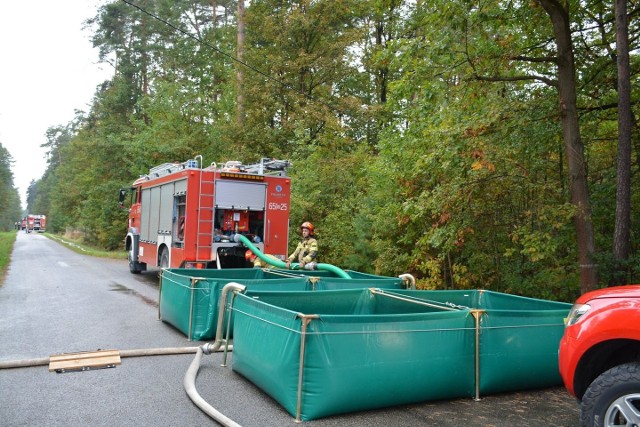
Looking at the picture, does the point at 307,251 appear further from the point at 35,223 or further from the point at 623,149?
the point at 35,223

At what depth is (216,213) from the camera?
43.3 ft

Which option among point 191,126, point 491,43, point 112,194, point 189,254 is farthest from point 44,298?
point 112,194

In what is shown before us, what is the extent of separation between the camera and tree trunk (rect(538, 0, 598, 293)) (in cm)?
830

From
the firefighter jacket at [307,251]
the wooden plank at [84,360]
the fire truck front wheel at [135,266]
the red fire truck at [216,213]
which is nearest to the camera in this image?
the wooden plank at [84,360]

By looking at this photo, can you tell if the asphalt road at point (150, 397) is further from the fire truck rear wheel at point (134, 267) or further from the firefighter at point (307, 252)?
the fire truck rear wheel at point (134, 267)

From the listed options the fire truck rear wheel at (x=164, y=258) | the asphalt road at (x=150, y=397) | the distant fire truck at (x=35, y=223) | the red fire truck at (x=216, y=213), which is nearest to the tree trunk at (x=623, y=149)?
the asphalt road at (x=150, y=397)

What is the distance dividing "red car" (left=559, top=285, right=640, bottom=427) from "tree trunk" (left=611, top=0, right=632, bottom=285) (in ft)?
15.2

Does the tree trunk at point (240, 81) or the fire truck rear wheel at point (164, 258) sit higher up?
the tree trunk at point (240, 81)

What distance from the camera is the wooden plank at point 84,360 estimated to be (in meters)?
5.86

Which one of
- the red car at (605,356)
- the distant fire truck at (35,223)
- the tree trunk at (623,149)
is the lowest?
the distant fire truck at (35,223)

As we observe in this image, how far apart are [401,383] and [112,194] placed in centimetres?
2938

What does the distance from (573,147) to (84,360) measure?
8.01 m

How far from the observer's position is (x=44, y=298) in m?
11.3

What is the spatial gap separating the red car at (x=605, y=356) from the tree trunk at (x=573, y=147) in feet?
16.0
